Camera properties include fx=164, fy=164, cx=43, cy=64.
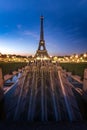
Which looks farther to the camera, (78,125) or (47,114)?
(47,114)

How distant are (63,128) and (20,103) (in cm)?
302

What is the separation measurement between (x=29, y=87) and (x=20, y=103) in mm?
1745

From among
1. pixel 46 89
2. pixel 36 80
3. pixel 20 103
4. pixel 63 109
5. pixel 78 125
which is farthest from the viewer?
pixel 36 80

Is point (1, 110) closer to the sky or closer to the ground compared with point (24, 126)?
closer to the ground

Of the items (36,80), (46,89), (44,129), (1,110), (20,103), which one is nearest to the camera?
(44,129)

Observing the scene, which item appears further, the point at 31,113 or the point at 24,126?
the point at 31,113

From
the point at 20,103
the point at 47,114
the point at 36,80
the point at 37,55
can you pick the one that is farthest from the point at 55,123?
the point at 37,55

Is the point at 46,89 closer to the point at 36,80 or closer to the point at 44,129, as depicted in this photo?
the point at 36,80

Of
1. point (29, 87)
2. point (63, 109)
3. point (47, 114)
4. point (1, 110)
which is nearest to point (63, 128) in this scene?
point (47, 114)

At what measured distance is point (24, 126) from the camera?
11.3 feet

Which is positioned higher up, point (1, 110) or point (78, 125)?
point (78, 125)

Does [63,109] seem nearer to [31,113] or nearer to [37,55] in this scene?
[31,113]

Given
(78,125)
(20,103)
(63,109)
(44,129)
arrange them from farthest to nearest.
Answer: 1. (20,103)
2. (63,109)
3. (78,125)
4. (44,129)

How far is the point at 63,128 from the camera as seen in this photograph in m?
3.41
